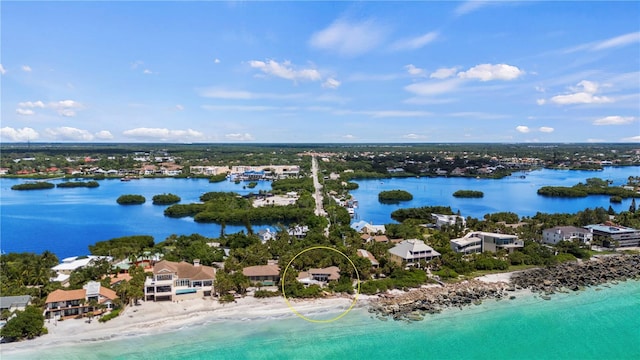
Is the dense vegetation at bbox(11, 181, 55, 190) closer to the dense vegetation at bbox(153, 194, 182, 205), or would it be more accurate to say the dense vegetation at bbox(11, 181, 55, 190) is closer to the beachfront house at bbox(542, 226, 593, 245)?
the dense vegetation at bbox(153, 194, 182, 205)

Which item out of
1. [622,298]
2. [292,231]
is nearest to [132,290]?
[292,231]

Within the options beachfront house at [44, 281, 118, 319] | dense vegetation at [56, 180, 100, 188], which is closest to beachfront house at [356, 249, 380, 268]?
beachfront house at [44, 281, 118, 319]

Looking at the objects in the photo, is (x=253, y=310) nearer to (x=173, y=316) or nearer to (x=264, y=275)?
(x=264, y=275)

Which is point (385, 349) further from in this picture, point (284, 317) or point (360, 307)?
point (284, 317)

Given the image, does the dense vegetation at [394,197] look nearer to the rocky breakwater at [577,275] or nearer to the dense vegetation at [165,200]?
the dense vegetation at [165,200]

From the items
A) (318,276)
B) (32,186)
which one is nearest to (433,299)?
(318,276)

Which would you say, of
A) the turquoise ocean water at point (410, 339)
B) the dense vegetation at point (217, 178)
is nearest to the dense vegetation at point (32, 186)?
the dense vegetation at point (217, 178)

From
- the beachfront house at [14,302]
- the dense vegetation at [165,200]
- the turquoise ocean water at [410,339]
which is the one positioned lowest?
the turquoise ocean water at [410,339]
